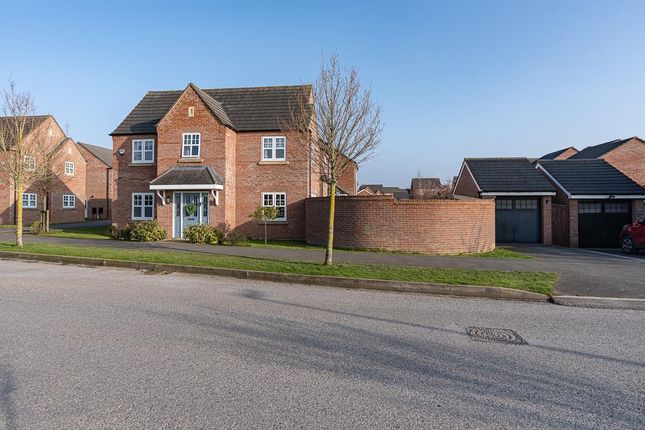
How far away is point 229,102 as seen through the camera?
930 inches

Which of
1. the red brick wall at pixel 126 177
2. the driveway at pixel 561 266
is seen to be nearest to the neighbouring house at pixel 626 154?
the driveway at pixel 561 266

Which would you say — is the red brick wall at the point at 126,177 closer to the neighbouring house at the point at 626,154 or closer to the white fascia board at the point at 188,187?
the white fascia board at the point at 188,187

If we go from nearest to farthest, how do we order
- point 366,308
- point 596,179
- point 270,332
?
point 270,332
point 366,308
point 596,179

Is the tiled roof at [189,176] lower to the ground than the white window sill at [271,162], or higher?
lower

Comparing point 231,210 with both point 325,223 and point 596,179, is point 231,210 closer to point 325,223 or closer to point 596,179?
point 325,223

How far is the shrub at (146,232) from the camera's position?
62.9 feet

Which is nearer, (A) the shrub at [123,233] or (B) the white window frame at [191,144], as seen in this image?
(A) the shrub at [123,233]

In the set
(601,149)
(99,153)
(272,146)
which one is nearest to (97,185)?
(99,153)

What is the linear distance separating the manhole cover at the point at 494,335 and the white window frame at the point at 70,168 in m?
41.6

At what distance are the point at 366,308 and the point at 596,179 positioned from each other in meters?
22.4

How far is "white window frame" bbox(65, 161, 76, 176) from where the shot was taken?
Answer: 37250mm

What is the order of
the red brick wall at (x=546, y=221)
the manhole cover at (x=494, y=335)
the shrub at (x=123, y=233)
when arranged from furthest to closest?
the red brick wall at (x=546, y=221) < the shrub at (x=123, y=233) < the manhole cover at (x=494, y=335)

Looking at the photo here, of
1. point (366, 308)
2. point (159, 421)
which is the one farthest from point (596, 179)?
point (159, 421)

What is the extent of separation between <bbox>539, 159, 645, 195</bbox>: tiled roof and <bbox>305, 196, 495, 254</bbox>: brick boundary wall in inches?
365
